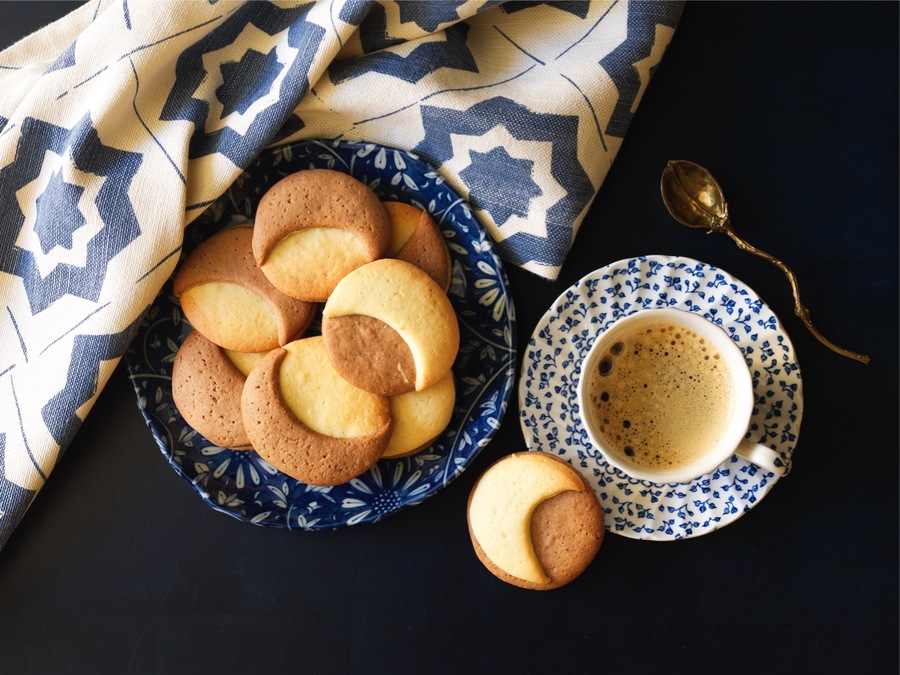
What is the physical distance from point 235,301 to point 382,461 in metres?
0.31

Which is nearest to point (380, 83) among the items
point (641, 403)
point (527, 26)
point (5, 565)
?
point (527, 26)

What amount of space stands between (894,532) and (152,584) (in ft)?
3.72

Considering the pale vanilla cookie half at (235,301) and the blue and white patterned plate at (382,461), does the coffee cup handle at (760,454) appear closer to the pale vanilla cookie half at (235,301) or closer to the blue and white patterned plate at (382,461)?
the blue and white patterned plate at (382,461)

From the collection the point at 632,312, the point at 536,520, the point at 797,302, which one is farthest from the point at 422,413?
the point at 797,302

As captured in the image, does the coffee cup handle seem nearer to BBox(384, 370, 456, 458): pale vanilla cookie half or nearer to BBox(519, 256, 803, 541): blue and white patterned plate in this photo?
BBox(519, 256, 803, 541): blue and white patterned plate

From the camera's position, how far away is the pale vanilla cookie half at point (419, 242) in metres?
0.99

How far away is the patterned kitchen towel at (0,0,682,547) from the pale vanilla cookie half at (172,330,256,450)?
3.6 inches

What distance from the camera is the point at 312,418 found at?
3.22 feet

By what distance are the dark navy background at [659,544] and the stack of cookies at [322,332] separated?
148mm

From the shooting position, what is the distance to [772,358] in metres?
0.99

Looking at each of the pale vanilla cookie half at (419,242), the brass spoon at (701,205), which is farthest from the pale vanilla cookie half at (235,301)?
the brass spoon at (701,205)

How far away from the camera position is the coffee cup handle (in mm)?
894

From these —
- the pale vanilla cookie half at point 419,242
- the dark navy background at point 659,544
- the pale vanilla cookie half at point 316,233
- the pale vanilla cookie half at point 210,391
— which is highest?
the pale vanilla cookie half at point 316,233

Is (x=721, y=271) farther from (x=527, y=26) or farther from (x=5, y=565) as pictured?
(x=5, y=565)
